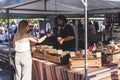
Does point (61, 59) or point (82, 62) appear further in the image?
point (61, 59)

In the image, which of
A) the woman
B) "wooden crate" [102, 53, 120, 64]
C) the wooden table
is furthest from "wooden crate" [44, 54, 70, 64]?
"wooden crate" [102, 53, 120, 64]

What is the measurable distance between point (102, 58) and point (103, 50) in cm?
17

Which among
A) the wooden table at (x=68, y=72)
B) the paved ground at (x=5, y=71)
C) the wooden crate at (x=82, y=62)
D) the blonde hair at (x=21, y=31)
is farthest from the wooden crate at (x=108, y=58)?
the paved ground at (x=5, y=71)

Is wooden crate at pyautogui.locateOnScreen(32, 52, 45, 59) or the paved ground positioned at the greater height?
wooden crate at pyautogui.locateOnScreen(32, 52, 45, 59)

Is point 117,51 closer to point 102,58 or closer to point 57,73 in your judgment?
point 102,58

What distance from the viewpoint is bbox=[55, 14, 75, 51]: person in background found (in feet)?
14.5

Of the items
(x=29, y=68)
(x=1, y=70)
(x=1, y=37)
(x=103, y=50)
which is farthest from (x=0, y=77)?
(x=1, y=37)

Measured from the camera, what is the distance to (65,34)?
14.7 feet

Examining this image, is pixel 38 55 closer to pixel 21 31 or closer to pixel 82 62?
pixel 21 31

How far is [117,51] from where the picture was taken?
389cm

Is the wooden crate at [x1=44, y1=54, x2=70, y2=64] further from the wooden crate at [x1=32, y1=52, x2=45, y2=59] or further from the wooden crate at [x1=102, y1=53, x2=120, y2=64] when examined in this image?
the wooden crate at [x1=102, y1=53, x2=120, y2=64]

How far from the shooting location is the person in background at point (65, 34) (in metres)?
4.43

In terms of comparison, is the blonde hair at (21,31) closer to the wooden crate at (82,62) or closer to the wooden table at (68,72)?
the wooden table at (68,72)

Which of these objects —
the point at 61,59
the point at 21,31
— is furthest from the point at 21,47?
the point at 61,59
